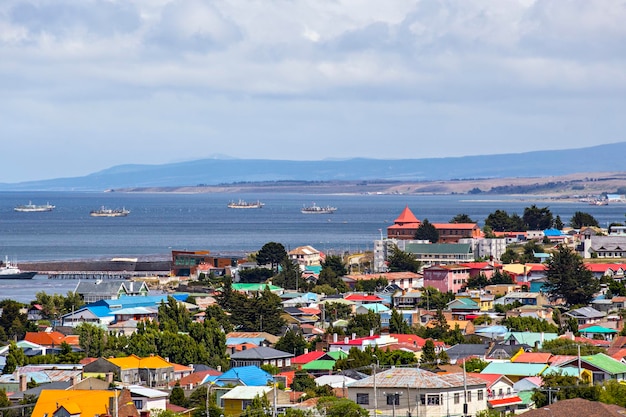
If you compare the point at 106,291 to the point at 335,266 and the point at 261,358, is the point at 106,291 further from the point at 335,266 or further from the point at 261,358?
the point at 261,358

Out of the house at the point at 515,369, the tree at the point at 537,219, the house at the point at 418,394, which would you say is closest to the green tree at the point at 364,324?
the house at the point at 515,369

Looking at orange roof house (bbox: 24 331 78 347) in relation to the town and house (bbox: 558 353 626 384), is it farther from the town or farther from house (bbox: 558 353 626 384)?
house (bbox: 558 353 626 384)

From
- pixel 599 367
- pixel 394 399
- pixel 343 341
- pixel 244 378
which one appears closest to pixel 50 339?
pixel 343 341

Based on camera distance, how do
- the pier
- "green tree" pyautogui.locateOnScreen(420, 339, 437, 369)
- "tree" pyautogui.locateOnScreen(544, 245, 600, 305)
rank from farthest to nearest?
1. the pier
2. "tree" pyautogui.locateOnScreen(544, 245, 600, 305)
3. "green tree" pyautogui.locateOnScreen(420, 339, 437, 369)

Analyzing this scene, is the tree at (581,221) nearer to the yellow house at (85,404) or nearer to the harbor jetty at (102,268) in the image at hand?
the harbor jetty at (102,268)

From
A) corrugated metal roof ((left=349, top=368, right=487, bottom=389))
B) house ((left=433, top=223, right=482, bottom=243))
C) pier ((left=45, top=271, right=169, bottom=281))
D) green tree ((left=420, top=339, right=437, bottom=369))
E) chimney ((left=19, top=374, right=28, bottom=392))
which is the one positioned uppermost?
house ((left=433, top=223, right=482, bottom=243))

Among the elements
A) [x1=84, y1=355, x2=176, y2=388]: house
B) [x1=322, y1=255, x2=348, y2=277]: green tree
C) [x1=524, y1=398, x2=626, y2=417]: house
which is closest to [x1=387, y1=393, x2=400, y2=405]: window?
[x1=524, y1=398, x2=626, y2=417]: house
